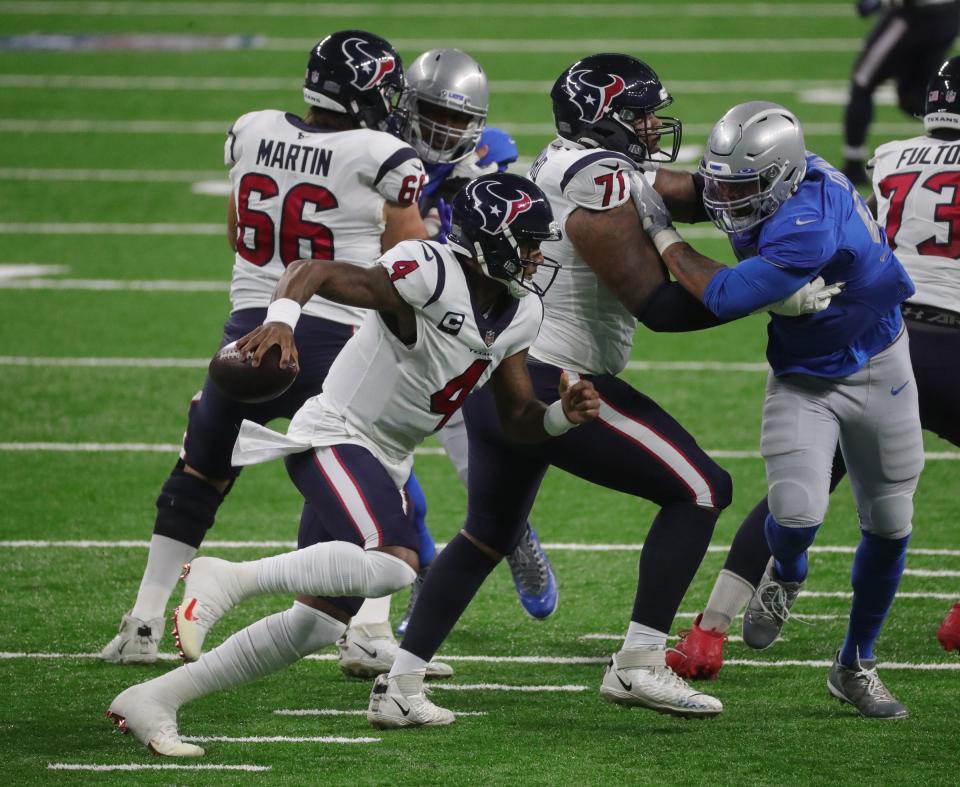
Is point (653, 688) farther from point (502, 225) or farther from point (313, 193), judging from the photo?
point (313, 193)

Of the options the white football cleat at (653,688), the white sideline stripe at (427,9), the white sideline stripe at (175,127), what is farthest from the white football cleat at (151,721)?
the white sideline stripe at (427,9)

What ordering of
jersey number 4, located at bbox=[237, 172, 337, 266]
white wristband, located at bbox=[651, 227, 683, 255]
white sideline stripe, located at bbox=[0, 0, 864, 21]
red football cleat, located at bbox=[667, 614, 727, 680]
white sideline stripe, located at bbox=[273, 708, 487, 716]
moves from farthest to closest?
1. white sideline stripe, located at bbox=[0, 0, 864, 21]
2. jersey number 4, located at bbox=[237, 172, 337, 266]
3. red football cleat, located at bbox=[667, 614, 727, 680]
4. white sideline stripe, located at bbox=[273, 708, 487, 716]
5. white wristband, located at bbox=[651, 227, 683, 255]

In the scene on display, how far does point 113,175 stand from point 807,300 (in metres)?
8.97

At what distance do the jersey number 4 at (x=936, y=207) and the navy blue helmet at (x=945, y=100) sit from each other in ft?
0.67

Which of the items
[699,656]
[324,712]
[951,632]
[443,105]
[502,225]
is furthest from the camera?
[443,105]

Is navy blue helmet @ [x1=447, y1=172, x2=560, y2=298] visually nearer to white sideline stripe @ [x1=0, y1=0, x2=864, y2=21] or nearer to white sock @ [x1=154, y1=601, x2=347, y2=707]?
white sock @ [x1=154, y1=601, x2=347, y2=707]

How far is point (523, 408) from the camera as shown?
403cm

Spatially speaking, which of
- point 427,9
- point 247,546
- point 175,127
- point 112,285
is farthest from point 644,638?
point 427,9

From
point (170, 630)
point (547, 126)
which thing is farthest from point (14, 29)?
point (170, 630)

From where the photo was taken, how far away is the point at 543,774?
377 cm

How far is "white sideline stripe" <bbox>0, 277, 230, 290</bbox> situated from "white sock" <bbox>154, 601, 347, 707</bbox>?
5802 mm

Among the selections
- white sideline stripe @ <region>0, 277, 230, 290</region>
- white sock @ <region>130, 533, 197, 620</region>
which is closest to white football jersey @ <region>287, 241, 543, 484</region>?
white sock @ <region>130, 533, 197, 620</region>

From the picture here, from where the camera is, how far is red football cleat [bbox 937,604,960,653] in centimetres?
476

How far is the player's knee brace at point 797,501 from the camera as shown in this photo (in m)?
4.14
